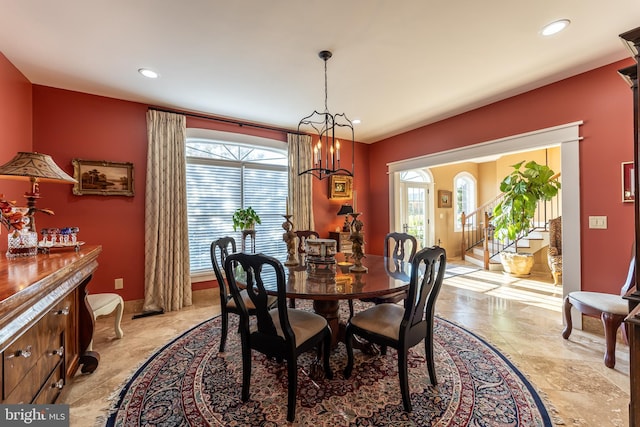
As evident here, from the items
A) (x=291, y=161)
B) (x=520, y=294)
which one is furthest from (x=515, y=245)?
(x=291, y=161)

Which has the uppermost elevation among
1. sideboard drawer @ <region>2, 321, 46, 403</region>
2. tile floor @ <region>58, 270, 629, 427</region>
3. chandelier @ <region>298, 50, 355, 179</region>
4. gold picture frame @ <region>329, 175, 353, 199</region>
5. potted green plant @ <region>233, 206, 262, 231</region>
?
chandelier @ <region>298, 50, 355, 179</region>

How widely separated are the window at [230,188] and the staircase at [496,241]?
4.61m

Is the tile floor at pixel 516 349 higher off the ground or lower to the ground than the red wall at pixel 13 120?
lower

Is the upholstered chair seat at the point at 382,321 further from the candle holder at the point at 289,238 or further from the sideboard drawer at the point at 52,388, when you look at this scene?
the sideboard drawer at the point at 52,388

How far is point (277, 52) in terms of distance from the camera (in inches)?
95.2

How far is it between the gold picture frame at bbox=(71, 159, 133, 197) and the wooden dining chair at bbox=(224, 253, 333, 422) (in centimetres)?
256

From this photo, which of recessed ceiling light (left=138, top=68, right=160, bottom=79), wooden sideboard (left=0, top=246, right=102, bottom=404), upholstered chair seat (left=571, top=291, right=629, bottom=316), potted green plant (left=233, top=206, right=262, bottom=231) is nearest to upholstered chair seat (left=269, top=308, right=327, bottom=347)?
wooden sideboard (left=0, top=246, right=102, bottom=404)

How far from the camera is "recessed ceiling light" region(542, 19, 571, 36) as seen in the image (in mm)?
2039

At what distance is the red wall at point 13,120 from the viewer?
7.89 feet

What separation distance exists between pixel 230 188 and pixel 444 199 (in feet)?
18.5

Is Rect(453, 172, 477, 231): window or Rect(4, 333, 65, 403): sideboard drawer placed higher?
Rect(453, 172, 477, 231): window

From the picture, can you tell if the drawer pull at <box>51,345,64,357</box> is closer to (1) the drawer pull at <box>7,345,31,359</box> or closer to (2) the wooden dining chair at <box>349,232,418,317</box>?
(1) the drawer pull at <box>7,345,31,359</box>

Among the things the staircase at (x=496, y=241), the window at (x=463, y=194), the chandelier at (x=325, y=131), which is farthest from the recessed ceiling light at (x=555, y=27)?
the window at (x=463, y=194)

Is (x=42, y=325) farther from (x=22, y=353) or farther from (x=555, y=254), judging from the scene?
(x=555, y=254)
